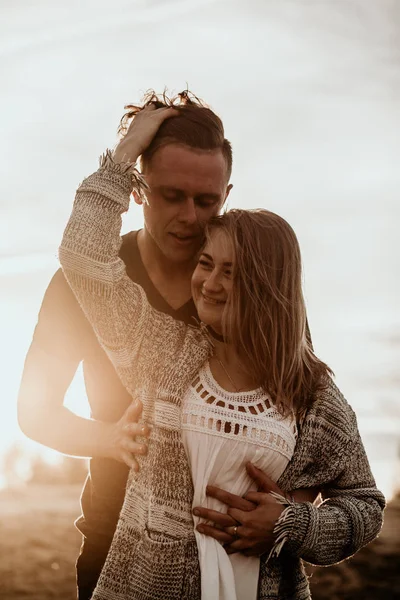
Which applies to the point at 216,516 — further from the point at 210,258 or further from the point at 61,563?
the point at 61,563

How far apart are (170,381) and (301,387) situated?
0.44 meters

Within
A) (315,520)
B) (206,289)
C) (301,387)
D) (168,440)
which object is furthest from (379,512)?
(206,289)

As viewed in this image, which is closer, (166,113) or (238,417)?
(238,417)

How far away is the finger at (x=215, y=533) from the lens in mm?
2617

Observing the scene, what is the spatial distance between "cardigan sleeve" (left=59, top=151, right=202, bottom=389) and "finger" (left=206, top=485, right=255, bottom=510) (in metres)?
0.45

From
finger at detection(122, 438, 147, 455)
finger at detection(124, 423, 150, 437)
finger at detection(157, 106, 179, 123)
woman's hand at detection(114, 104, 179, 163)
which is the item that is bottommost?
finger at detection(122, 438, 147, 455)

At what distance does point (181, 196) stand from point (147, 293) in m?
0.39

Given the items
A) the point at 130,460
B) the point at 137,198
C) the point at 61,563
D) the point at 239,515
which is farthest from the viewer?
the point at 61,563

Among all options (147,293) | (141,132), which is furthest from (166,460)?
(141,132)

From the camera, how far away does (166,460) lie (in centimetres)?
270

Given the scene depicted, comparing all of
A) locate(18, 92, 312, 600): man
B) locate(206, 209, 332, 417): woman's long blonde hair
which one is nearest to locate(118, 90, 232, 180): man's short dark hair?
locate(18, 92, 312, 600): man

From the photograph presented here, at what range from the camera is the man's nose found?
125 inches

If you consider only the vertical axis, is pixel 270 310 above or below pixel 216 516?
above

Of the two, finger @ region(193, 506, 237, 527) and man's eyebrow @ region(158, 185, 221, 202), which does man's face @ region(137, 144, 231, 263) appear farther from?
finger @ region(193, 506, 237, 527)
